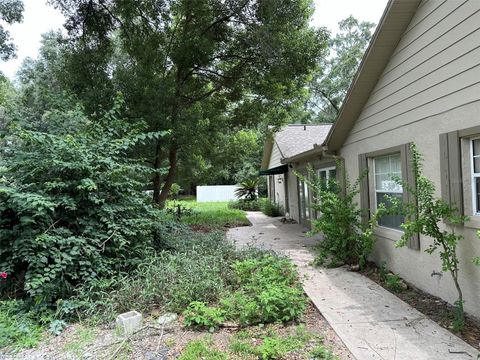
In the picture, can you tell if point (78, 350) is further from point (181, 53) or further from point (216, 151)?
point (216, 151)

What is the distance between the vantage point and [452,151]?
13.0 ft

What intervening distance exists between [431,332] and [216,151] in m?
11.7

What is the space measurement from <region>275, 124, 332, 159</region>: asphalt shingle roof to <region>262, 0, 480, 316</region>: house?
6.25 m

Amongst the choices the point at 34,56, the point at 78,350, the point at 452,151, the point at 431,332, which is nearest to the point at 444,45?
the point at 452,151

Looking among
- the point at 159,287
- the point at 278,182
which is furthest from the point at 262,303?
the point at 278,182

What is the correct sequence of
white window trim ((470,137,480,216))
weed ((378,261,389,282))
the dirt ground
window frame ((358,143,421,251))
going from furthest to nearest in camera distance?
weed ((378,261,389,282)) < window frame ((358,143,421,251)) < white window trim ((470,137,480,216)) < the dirt ground

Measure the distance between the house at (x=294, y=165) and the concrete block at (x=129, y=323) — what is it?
6590mm

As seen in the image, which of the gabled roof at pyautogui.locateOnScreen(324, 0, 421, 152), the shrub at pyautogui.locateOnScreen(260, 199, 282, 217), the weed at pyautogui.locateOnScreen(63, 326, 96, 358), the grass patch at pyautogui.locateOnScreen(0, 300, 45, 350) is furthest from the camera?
the shrub at pyautogui.locateOnScreen(260, 199, 282, 217)

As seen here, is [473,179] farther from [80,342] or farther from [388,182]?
[80,342]

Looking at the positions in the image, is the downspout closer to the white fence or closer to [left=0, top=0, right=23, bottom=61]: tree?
[left=0, top=0, right=23, bottom=61]: tree

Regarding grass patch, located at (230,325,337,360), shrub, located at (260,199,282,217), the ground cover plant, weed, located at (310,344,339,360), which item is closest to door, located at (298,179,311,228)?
shrub, located at (260,199,282,217)

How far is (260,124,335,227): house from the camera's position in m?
11.3

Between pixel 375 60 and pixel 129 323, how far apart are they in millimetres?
5189

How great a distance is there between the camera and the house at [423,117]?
3771mm
